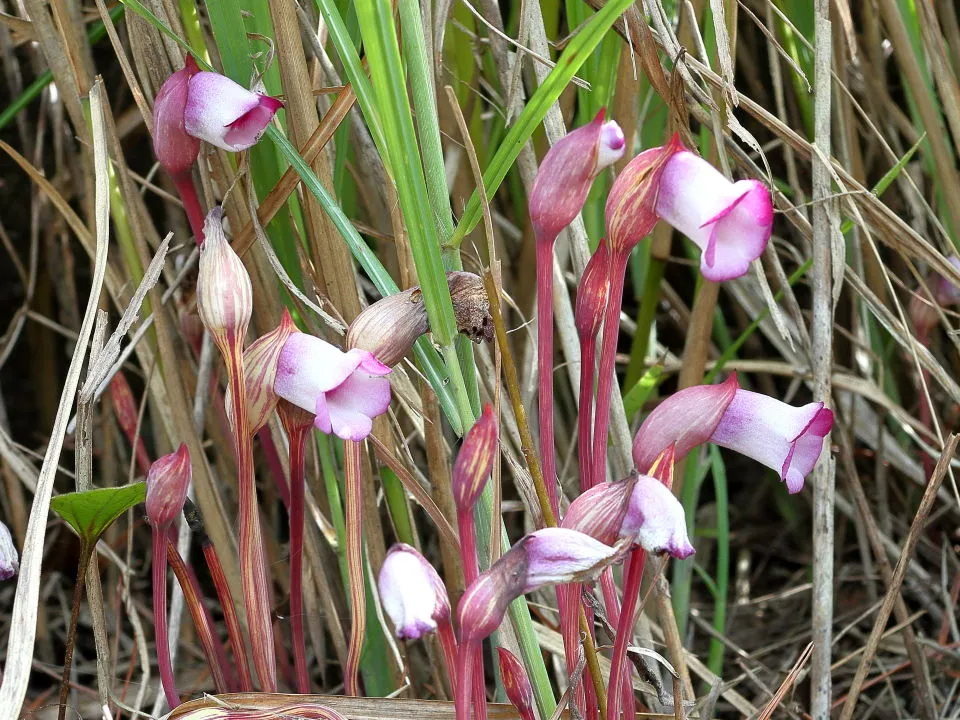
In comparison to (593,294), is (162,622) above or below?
below

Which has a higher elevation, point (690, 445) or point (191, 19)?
point (191, 19)

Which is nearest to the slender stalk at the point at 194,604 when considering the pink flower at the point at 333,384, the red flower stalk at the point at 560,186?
the pink flower at the point at 333,384

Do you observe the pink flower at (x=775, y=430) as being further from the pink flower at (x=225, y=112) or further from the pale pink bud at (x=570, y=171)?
the pink flower at (x=225, y=112)

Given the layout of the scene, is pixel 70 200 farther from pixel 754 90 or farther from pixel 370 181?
pixel 754 90

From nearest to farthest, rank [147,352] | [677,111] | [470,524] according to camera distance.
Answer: [470,524] → [677,111] → [147,352]

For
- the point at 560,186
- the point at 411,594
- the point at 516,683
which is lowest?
the point at 516,683

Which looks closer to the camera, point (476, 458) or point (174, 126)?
point (476, 458)

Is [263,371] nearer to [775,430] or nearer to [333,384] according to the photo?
[333,384]

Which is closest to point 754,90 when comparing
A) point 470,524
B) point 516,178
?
point 516,178

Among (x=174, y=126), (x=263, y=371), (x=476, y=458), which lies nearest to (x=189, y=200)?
(x=174, y=126)
